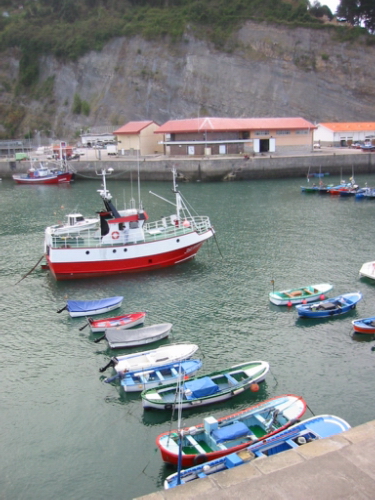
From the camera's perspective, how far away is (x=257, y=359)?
18.3m

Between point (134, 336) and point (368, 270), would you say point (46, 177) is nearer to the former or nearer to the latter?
point (368, 270)

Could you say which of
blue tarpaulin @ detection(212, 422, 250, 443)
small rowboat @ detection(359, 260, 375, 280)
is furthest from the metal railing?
blue tarpaulin @ detection(212, 422, 250, 443)

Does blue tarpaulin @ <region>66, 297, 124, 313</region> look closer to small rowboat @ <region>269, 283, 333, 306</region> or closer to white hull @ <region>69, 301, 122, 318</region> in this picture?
white hull @ <region>69, 301, 122, 318</region>

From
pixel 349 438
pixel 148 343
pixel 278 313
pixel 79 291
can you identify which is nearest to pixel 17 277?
pixel 79 291

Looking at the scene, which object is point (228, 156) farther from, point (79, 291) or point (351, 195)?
point (79, 291)

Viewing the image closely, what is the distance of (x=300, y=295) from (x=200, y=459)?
40.2 feet

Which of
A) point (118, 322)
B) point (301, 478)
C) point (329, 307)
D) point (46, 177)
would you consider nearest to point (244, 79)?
point (46, 177)

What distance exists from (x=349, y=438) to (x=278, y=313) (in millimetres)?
13804

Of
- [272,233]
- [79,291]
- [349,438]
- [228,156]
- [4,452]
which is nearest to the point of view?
[349,438]

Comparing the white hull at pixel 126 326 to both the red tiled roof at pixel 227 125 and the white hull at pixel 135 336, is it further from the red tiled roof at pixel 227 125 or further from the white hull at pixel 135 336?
the red tiled roof at pixel 227 125

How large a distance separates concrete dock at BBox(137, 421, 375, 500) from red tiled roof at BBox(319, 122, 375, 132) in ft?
250

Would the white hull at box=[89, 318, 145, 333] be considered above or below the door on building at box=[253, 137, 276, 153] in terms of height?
below

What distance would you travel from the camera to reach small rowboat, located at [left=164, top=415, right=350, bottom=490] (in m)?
11.8

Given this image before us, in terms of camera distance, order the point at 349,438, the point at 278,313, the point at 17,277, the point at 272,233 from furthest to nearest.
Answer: the point at 272,233 → the point at 17,277 → the point at 278,313 → the point at 349,438
